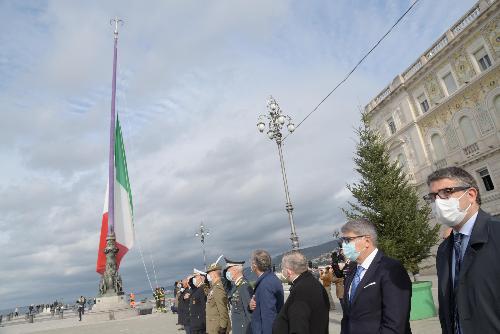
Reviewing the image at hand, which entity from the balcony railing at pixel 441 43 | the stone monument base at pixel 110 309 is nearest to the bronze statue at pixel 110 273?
the stone monument base at pixel 110 309

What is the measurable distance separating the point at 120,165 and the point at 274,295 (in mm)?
22446

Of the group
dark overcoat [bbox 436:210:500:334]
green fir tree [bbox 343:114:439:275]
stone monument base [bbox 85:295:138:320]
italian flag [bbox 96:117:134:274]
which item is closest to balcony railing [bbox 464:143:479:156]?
green fir tree [bbox 343:114:439:275]

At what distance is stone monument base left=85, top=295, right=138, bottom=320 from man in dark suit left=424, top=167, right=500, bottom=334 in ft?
76.2

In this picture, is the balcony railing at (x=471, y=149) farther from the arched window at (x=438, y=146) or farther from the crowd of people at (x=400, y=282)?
the crowd of people at (x=400, y=282)

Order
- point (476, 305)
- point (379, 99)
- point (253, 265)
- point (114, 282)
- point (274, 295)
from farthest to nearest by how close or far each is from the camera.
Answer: point (379, 99), point (114, 282), point (253, 265), point (274, 295), point (476, 305)

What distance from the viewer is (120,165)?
25578 millimetres

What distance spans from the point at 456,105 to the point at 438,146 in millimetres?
3412

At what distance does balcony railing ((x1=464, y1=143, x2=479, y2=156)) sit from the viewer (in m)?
25.6

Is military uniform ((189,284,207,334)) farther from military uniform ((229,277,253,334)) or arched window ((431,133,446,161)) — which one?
arched window ((431,133,446,161))

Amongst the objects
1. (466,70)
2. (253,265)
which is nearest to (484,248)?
(253,265)

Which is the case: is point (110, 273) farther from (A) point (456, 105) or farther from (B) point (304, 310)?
(A) point (456, 105)

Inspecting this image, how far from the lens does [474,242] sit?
2570mm

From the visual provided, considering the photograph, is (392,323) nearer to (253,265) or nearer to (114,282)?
(253,265)

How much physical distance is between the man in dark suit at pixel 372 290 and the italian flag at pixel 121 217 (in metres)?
22.2
